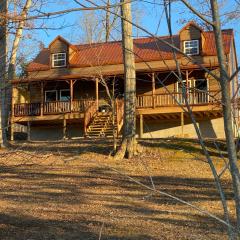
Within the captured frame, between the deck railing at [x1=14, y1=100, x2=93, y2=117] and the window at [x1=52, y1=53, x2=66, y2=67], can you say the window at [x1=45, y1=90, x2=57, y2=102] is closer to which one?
the window at [x1=52, y1=53, x2=66, y2=67]

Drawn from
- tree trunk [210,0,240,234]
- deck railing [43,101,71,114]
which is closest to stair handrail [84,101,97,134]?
deck railing [43,101,71,114]

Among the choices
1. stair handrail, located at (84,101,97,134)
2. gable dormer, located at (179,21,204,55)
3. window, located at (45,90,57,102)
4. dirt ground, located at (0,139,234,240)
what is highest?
gable dormer, located at (179,21,204,55)

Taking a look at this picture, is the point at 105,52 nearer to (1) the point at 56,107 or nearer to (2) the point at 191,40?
(1) the point at 56,107

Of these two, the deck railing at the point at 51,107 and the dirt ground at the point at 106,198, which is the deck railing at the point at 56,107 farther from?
the dirt ground at the point at 106,198

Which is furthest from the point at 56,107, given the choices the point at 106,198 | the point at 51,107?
the point at 106,198

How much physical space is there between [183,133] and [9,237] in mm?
20786

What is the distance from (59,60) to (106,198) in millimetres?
22144

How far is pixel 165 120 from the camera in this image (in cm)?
3027

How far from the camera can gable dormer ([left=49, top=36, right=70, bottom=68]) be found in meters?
33.1

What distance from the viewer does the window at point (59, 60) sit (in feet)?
109

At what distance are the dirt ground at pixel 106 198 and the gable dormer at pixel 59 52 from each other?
14.7m

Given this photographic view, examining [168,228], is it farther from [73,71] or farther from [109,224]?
[73,71]

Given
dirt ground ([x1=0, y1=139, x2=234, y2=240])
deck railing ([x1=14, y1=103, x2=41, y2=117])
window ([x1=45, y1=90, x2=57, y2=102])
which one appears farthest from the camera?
window ([x1=45, y1=90, x2=57, y2=102])

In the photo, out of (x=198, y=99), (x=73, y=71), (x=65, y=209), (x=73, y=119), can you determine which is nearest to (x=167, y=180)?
(x=65, y=209)
